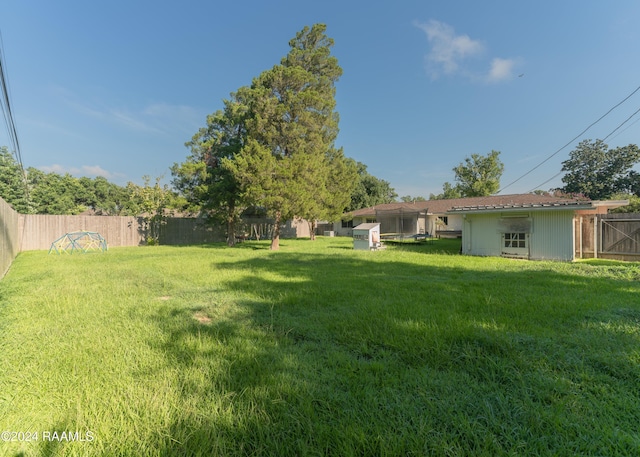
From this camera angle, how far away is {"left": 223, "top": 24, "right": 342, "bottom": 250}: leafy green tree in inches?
493

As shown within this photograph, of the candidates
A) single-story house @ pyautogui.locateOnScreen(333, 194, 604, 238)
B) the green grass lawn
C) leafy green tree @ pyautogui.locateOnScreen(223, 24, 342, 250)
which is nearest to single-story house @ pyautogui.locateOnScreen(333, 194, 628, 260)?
single-story house @ pyautogui.locateOnScreen(333, 194, 604, 238)

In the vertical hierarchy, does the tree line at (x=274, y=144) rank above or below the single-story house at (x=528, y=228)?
above

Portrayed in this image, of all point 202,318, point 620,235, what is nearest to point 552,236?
point 620,235

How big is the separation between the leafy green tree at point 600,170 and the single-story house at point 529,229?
24.3m

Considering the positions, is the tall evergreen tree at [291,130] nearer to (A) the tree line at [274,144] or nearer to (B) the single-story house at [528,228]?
(A) the tree line at [274,144]

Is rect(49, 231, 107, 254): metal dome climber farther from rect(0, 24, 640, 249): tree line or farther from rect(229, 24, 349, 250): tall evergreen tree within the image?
rect(229, 24, 349, 250): tall evergreen tree

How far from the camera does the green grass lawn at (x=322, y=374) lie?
158 cm

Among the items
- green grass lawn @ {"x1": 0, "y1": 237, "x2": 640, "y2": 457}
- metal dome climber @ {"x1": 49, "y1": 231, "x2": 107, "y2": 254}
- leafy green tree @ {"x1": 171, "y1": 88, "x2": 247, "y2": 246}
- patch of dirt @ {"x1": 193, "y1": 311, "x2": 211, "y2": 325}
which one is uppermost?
leafy green tree @ {"x1": 171, "y1": 88, "x2": 247, "y2": 246}

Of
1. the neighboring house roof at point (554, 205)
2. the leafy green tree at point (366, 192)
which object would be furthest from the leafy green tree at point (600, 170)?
the neighboring house roof at point (554, 205)

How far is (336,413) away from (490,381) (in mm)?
1245

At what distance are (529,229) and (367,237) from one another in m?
6.21

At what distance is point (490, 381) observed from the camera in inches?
84.9

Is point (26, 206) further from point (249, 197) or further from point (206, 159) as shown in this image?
point (249, 197)

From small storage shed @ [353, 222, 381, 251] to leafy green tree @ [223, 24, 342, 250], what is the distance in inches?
99.0
